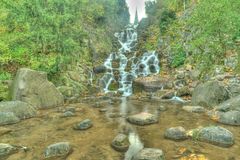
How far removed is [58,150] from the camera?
8.84m

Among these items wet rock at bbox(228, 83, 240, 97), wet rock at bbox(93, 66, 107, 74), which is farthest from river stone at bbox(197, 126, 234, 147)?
wet rock at bbox(93, 66, 107, 74)

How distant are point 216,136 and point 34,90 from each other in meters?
10.3

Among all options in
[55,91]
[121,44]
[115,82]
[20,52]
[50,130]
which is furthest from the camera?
[121,44]

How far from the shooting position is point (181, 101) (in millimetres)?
18172

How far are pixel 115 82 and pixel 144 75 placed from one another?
10.0 ft

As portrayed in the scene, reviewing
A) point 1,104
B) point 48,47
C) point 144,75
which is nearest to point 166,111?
point 1,104

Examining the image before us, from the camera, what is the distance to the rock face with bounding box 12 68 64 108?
16.0 meters

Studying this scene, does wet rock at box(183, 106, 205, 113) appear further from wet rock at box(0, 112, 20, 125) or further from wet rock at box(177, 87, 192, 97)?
wet rock at box(0, 112, 20, 125)

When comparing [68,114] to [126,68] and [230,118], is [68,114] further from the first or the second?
[126,68]

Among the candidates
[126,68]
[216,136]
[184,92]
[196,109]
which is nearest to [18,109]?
[196,109]

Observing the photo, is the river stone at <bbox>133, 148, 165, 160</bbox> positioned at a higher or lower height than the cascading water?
lower

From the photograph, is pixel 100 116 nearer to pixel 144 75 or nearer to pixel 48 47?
pixel 48 47

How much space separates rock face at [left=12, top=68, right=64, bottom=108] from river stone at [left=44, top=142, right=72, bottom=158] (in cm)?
757

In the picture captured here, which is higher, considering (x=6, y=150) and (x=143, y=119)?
(x=143, y=119)
